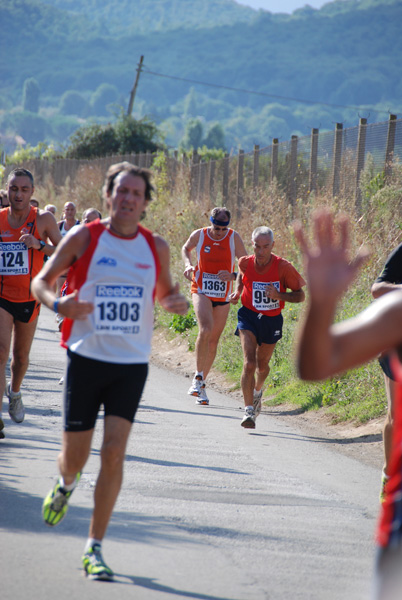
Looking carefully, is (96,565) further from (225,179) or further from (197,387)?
(225,179)

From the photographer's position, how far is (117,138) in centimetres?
4991

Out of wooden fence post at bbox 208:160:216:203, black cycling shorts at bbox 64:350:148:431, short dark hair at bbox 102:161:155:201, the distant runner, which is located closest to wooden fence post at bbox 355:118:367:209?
the distant runner

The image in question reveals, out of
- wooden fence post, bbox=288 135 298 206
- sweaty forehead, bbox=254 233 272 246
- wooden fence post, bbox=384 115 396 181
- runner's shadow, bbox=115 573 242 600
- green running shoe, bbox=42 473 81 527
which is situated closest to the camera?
runner's shadow, bbox=115 573 242 600

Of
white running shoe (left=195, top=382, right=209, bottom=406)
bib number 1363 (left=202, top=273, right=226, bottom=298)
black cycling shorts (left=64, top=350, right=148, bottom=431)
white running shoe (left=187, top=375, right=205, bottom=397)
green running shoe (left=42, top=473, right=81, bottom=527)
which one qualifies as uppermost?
black cycling shorts (left=64, top=350, right=148, bottom=431)

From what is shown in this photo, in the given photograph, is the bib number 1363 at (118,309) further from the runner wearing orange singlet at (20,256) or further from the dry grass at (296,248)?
the dry grass at (296,248)

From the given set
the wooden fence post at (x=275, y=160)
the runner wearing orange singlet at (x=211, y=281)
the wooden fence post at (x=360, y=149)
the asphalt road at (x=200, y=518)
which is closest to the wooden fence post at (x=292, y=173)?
the wooden fence post at (x=275, y=160)

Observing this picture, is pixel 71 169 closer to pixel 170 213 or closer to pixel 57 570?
pixel 170 213

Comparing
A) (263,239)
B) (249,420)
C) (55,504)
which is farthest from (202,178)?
(55,504)

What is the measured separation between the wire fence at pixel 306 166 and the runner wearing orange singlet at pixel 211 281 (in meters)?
5.43

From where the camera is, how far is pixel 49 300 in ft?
15.6

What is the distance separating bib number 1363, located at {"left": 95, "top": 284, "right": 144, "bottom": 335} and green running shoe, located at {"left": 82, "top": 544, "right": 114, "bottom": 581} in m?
1.09

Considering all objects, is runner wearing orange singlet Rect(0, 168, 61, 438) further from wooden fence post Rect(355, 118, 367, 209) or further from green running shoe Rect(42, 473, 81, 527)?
wooden fence post Rect(355, 118, 367, 209)

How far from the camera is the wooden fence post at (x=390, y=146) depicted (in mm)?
16000

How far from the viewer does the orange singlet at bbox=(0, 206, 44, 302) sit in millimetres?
8031
